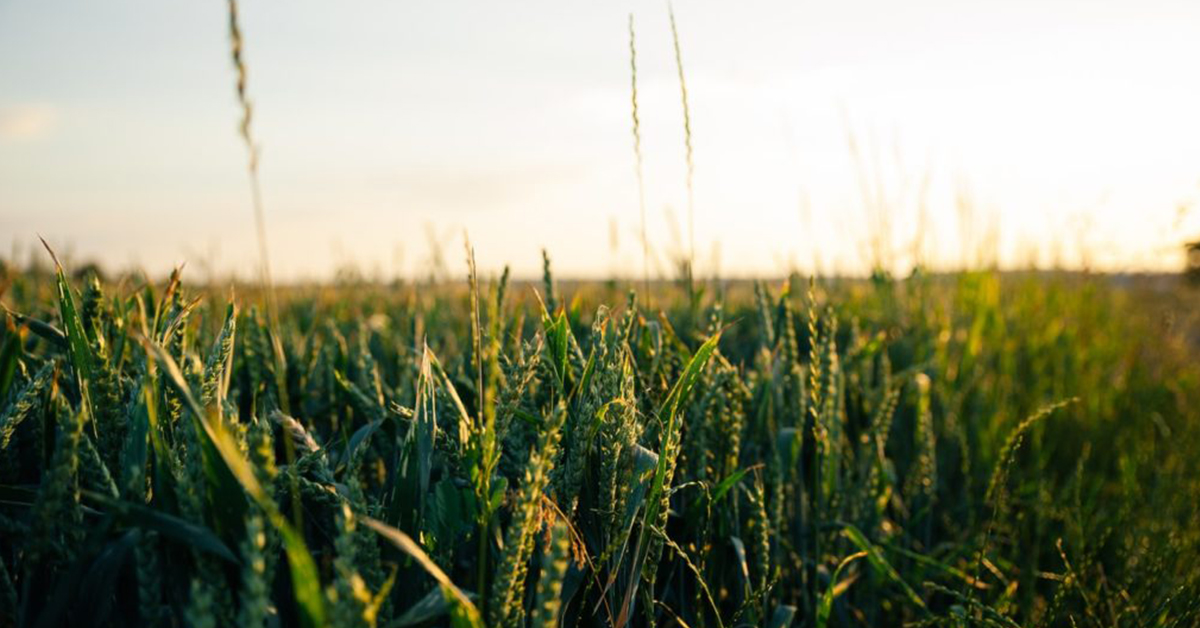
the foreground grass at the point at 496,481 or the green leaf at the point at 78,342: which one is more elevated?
the green leaf at the point at 78,342

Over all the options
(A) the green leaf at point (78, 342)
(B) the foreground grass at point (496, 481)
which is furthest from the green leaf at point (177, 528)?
(A) the green leaf at point (78, 342)

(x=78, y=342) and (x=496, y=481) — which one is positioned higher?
(x=78, y=342)

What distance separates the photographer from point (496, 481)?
91 centimetres

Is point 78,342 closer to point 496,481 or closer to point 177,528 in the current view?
point 177,528

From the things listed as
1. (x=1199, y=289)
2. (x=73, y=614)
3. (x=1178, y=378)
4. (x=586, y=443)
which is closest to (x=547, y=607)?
(x=586, y=443)

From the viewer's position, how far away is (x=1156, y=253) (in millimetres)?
4477

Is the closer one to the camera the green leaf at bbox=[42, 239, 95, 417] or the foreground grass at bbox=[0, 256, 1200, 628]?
the foreground grass at bbox=[0, 256, 1200, 628]

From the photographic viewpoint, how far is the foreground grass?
2.41 feet

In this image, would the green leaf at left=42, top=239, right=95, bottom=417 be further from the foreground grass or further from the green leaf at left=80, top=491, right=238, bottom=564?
the green leaf at left=80, top=491, right=238, bottom=564

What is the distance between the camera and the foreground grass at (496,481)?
28.9 inches

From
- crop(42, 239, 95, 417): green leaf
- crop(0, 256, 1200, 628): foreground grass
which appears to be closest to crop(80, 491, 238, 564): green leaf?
crop(0, 256, 1200, 628): foreground grass

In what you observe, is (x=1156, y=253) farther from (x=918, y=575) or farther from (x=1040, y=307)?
(x=918, y=575)

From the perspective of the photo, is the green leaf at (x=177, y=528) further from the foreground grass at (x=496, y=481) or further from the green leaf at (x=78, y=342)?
the green leaf at (x=78, y=342)

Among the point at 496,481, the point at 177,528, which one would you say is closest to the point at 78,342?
the point at 177,528
